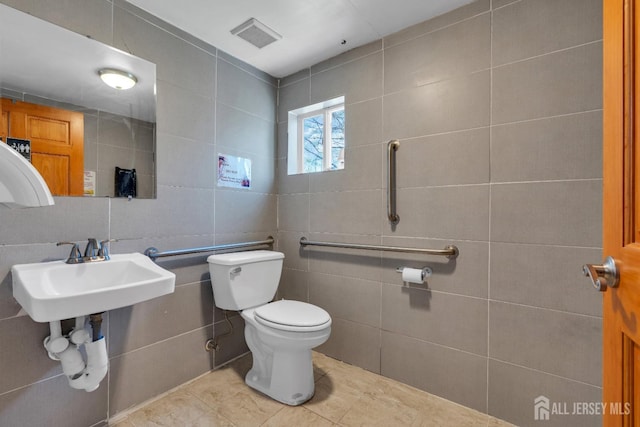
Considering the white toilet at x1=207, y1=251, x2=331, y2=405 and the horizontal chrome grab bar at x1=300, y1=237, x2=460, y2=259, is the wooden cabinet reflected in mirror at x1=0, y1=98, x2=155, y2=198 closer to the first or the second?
the white toilet at x1=207, y1=251, x2=331, y2=405

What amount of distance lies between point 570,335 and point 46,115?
2.57 m

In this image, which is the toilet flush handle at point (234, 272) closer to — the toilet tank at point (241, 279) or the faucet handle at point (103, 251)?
the toilet tank at point (241, 279)

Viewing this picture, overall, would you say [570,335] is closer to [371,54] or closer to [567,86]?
[567,86]

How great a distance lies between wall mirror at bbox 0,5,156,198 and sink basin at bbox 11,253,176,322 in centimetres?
36

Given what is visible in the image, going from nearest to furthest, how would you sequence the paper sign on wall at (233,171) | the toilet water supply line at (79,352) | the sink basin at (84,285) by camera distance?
1. the sink basin at (84,285)
2. the toilet water supply line at (79,352)
3. the paper sign on wall at (233,171)

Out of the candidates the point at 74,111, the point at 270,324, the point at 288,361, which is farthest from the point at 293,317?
the point at 74,111

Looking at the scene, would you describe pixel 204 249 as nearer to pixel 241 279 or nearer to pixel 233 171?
pixel 241 279

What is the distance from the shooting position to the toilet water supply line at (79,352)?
3.86 ft

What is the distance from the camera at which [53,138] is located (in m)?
1.31

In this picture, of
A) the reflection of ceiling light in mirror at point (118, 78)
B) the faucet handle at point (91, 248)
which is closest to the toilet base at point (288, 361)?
the faucet handle at point (91, 248)

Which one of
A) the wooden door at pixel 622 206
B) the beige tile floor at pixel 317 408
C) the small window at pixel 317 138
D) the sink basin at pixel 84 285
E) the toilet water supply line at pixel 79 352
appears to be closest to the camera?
the wooden door at pixel 622 206

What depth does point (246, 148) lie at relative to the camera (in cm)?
213

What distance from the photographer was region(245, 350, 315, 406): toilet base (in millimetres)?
1580

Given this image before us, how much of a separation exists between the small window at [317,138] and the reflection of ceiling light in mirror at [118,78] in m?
1.10
